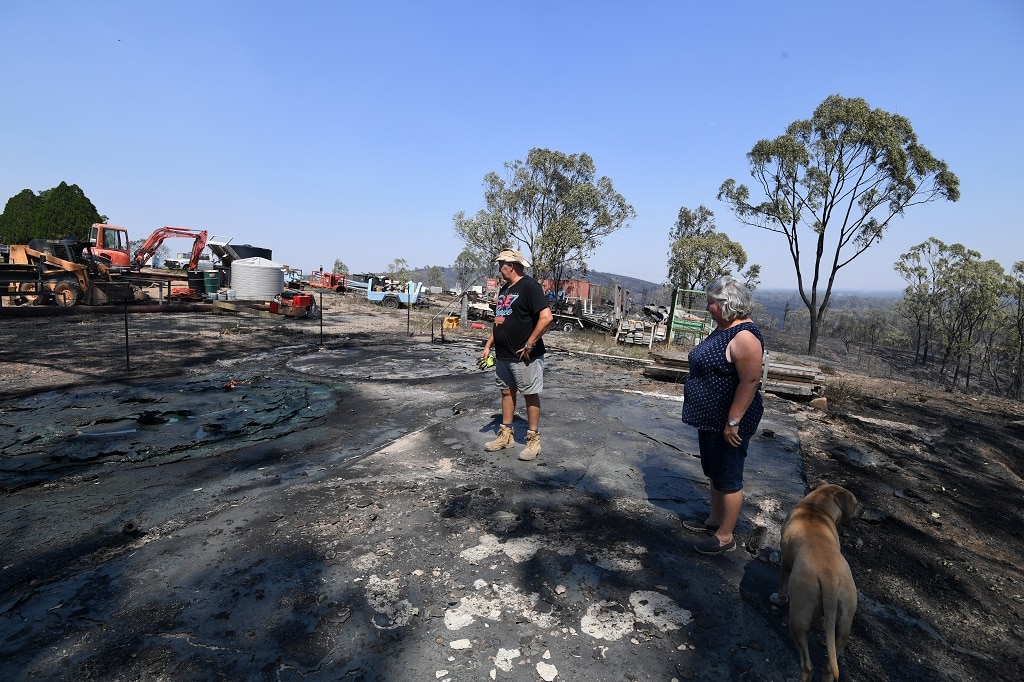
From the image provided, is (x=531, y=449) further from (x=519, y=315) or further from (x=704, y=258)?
(x=704, y=258)

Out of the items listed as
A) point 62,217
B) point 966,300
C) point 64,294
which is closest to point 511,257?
point 64,294

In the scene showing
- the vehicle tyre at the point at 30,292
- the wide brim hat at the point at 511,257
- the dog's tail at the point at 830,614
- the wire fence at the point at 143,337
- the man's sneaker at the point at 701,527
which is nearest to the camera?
the dog's tail at the point at 830,614

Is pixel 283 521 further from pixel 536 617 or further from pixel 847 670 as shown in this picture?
pixel 847 670

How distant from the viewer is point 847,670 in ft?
6.54

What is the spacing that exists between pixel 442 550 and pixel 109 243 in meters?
28.1

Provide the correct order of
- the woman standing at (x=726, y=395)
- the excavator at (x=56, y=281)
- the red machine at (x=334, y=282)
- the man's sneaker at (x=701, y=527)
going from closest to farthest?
the woman standing at (x=726, y=395) → the man's sneaker at (x=701, y=527) → the excavator at (x=56, y=281) → the red machine at (x=334, y=282)

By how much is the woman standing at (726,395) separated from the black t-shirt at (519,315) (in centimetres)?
159

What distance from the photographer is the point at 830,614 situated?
1.88m

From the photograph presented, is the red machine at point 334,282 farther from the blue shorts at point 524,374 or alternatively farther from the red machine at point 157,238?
the blue shorts at point 524,374

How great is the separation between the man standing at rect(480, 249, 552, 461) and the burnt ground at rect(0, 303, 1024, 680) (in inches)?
10.2

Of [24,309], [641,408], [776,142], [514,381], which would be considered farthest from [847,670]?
[776,142]

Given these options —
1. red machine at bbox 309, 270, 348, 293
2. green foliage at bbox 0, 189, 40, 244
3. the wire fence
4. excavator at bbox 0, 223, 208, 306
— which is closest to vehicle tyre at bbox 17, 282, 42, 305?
excavator at bbox 0, 223, 208, 306

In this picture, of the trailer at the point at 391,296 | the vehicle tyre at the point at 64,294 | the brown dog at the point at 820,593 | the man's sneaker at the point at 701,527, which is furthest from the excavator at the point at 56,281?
the brown dog at the point at 820,593

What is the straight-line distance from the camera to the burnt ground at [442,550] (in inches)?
78.6
